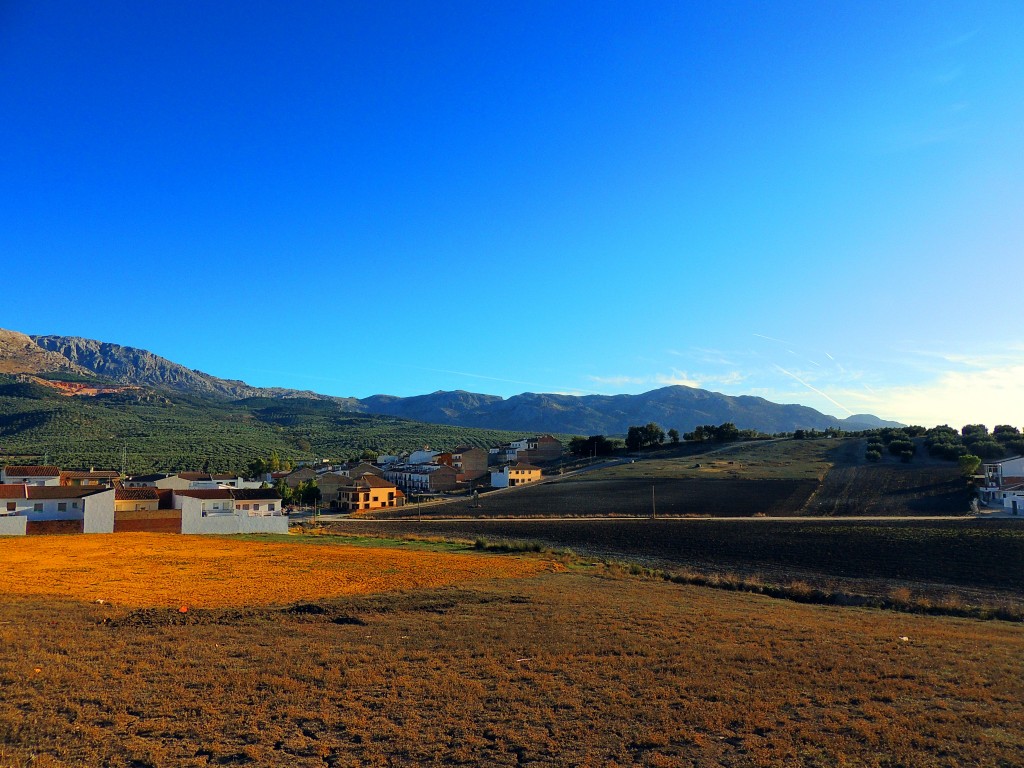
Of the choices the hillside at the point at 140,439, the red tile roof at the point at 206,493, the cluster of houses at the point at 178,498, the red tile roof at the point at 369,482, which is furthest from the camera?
the hillside at the point at 140,439

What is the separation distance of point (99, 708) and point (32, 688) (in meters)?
1.86

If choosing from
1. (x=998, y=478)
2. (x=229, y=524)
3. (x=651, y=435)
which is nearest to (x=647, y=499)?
(x=998, y=478)

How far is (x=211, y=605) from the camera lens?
68.0 ft

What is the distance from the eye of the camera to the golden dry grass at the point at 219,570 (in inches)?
901

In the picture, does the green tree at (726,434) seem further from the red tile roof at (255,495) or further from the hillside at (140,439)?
the red tile roof at (255,495)

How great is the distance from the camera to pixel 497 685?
12.2 metres

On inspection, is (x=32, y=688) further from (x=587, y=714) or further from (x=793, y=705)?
(x=793, y=705)

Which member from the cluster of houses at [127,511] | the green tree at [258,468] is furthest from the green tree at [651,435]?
the cluster of houses at [127,511]

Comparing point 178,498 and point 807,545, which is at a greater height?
point 178,498

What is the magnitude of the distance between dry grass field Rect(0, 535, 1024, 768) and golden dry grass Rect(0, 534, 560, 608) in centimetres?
188

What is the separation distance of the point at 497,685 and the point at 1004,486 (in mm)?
67908

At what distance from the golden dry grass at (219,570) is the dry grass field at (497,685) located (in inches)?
74.0

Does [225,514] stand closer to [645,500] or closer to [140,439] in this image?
[645,500]

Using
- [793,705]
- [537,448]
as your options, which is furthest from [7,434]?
[793,705]
